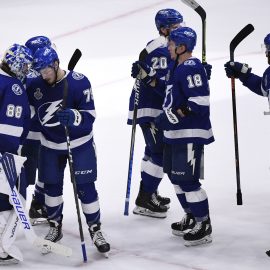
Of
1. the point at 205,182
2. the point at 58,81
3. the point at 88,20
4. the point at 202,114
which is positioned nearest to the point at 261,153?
the point at 205,182

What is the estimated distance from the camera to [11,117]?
4.04 metres

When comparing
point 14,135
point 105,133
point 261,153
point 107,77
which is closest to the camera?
point 14,135

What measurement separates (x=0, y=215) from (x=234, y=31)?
4882 mm

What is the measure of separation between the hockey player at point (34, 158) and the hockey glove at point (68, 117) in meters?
0.43

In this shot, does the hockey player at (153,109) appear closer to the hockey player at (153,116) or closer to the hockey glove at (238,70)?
the hockey player at (153,116)

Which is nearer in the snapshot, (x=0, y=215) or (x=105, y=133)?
(x=0, y=215)

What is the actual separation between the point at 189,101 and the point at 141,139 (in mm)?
2267

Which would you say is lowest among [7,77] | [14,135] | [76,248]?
[76,248]

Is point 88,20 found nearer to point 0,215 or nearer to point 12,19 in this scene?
point 12,19

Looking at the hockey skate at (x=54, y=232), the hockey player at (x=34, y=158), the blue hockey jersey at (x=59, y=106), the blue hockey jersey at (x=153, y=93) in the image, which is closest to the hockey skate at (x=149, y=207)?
the blue hockey jersey at (x=153, y=93)

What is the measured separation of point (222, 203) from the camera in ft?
17.2

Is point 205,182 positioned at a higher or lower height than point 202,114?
lower

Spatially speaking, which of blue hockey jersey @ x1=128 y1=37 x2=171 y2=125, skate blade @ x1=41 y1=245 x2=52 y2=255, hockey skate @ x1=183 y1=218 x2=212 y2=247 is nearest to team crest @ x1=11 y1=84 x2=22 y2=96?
skate blade @ x1=41 y1=245 x2=52 y2=255

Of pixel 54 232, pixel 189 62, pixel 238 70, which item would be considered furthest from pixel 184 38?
pixel 54 232
